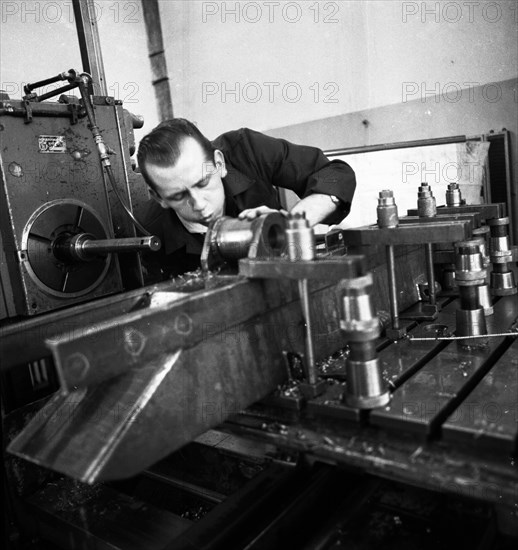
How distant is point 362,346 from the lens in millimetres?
702

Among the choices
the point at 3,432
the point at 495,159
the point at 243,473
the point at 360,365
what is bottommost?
the point at 243,473

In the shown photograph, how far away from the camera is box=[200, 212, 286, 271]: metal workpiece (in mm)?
836

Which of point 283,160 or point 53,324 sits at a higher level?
point 283,160

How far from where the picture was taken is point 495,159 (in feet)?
8.06

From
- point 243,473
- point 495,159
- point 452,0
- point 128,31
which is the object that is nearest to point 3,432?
point 243,473

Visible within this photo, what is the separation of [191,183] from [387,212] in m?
0.43

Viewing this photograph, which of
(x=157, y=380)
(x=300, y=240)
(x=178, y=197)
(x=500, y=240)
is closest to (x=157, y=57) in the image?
(x=178, y=197)

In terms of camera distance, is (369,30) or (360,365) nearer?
(360,365)

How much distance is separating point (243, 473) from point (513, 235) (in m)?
2.00

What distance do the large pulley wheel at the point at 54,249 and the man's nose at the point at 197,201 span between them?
0.77 feet

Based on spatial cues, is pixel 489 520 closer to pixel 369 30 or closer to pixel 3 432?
pixel 3 432

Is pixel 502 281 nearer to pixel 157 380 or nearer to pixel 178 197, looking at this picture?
pixel 178 197

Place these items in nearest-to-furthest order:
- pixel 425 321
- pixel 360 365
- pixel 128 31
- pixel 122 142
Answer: pixel 360 365, pixel 425 321, pixel 122 142, pixel 128 31

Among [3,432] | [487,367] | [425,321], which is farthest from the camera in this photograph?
[425,321]
